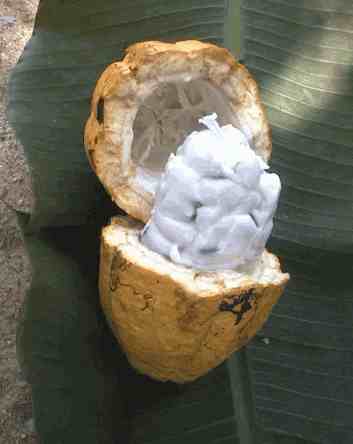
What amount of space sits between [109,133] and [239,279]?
386 millimetres

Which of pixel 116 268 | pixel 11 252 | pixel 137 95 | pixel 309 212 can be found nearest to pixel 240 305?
pixel 116 268

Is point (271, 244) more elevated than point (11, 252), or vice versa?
point (271, 244)

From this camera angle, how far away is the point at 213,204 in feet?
4.32

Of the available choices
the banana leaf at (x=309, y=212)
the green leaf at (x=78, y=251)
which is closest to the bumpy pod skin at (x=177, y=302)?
the green leaf at (x=78, y=251)

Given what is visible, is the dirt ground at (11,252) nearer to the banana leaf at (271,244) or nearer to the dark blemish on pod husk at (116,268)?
the banana leaf at (271,244)

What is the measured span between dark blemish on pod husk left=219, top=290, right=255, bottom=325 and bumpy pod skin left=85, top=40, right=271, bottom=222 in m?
0.27

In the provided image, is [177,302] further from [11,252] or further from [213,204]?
[11,252]

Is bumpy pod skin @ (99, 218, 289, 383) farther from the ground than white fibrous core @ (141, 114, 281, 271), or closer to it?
closer to it

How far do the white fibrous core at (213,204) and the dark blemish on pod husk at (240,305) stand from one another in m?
0.09

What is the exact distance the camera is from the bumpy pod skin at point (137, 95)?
4.38ft

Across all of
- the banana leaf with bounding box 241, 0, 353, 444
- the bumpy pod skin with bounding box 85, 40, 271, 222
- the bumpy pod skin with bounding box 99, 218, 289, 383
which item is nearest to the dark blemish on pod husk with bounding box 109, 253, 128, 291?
the bumpy pod skin with bounding box 99, 218, 289, 383

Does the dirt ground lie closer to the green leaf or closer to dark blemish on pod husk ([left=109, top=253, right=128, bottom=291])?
the green leaf

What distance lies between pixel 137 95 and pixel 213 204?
0.27 meters

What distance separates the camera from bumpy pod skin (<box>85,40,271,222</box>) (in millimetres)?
1336
